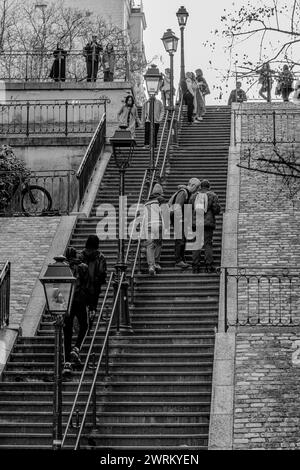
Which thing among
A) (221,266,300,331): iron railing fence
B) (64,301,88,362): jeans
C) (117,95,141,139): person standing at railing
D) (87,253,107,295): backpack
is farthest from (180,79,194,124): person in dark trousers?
(64,301,88,362): jeans

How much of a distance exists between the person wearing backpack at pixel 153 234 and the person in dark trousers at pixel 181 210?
1.02ft

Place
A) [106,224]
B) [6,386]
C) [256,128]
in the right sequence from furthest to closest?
[256,128]
[106,224]
[6,386]

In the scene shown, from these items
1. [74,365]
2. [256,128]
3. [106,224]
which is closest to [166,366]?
[74,365]

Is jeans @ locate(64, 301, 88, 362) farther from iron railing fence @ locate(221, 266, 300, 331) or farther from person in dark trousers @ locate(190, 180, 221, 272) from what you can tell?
person in dark trousers @ locate(190, 180, 221, 272)

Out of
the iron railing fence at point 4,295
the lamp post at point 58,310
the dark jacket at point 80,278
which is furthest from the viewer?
the iron railing fence at point 4,295

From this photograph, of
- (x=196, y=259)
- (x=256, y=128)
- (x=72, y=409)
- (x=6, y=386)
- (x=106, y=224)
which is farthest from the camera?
(x=256, y=128)

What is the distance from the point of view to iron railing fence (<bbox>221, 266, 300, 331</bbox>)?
2283cm

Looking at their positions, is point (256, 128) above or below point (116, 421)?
above

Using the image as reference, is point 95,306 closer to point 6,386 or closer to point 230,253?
point 6,386

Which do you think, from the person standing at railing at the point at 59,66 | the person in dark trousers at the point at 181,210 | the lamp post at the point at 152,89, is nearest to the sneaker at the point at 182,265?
the person in dark trousers at the point at 181,210

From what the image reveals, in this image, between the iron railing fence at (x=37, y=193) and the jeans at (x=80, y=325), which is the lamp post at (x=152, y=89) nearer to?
the iron railing fence at (x=37, y=193)

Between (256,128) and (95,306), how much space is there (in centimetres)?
1449

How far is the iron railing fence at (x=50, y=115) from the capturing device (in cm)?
3641

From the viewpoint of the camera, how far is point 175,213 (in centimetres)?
2659
